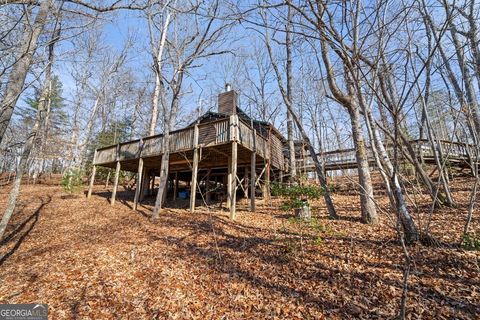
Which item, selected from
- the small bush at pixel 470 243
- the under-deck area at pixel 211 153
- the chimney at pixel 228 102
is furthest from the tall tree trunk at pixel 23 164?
the small bush at pixel 470 243

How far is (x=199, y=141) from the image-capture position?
1018 cm

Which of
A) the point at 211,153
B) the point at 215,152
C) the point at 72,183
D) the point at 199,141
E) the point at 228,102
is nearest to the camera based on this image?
the point at 199,141

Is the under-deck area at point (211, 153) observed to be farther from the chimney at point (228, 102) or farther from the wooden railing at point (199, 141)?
the chimney at point (228, 102)

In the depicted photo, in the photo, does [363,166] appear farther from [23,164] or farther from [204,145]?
[23,164]

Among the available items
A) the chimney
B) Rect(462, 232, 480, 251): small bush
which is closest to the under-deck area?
the chimney

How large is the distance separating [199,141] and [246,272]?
6.60 metres

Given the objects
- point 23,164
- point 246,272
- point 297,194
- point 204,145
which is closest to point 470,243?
point 297,194

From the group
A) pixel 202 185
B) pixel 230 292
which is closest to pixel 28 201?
pixel 202 185

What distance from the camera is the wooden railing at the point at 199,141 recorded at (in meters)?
9.37

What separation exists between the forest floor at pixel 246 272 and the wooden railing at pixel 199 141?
3.62m

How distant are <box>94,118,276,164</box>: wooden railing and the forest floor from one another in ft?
11.9

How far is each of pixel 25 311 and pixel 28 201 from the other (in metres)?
12.6

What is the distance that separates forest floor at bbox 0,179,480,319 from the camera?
3.46 metres

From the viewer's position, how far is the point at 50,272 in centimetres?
540
